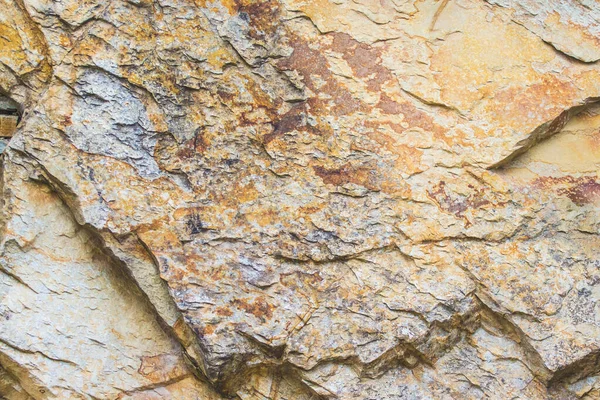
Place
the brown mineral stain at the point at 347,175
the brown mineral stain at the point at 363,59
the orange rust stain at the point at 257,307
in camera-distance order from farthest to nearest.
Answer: the brown mineral stain at the point at 363,59 → the brown mineral stain at the point at 347,175 → the orange rust stain at the point at 257,307

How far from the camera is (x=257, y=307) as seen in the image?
7.82 ft

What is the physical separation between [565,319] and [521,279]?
0.67 feet

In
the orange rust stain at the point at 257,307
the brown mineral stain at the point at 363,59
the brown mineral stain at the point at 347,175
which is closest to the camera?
A: the orange rust stain at the point at 257,307

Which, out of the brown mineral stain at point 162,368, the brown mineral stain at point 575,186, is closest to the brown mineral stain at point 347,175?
the brown mineral stain at point 575,186

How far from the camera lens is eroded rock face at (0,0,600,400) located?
2.41 m

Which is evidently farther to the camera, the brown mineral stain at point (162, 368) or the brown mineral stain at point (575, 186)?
the brown mineral stain at point (575, 186)

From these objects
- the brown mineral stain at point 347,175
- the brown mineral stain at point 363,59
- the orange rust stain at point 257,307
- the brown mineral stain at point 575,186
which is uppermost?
the brown mineral stain at point 363,59

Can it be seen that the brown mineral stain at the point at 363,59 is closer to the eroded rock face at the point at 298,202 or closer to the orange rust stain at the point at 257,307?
the eroded rock face at the point at 298,202

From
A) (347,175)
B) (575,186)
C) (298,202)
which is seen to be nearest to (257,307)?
(298,202)

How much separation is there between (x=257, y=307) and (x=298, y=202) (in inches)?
16.0

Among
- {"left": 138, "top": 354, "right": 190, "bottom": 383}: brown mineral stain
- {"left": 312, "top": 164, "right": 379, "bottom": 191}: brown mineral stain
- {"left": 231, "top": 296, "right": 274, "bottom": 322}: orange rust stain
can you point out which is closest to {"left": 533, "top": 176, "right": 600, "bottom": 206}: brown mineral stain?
{"left": 312, "top": 164, "right": 379, "bottom": 191}: brown mineral stain

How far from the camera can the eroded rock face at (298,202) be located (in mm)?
2406

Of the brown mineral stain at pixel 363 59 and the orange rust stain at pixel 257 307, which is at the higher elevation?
the brown mineral stain at pixel 363 59

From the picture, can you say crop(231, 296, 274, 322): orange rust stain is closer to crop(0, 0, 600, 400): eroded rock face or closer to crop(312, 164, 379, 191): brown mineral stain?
crop(0, 0, 600, 400): eroded rock face
